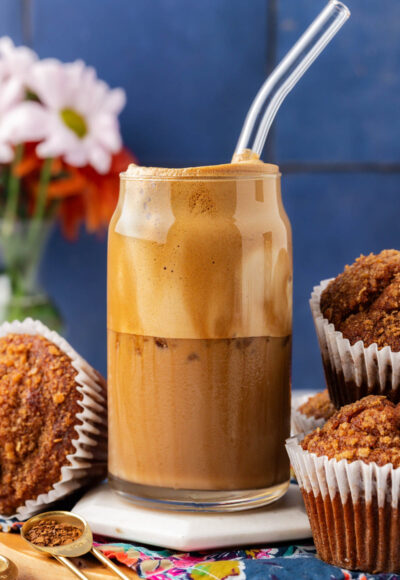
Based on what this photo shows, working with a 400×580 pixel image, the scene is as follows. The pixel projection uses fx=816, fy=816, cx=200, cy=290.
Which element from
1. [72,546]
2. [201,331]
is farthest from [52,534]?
[201,331]

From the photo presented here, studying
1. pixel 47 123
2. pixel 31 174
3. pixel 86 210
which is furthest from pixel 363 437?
pixel 86 210

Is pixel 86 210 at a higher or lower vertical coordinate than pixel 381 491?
higher

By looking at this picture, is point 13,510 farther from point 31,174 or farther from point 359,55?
point 359,55

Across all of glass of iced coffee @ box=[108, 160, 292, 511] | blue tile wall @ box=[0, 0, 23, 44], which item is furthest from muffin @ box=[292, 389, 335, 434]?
blue tile wall @ box=[0, 0, 23, 44]

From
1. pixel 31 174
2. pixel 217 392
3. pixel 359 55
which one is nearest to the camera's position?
pixel 217 392

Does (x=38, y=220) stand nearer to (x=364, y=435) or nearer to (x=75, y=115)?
(x=75, y=115)

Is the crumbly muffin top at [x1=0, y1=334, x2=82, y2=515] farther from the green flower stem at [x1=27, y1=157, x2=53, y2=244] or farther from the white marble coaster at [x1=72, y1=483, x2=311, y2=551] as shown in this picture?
the green flower stem at [x1=27, y1=157, x2=53, y2=244]
